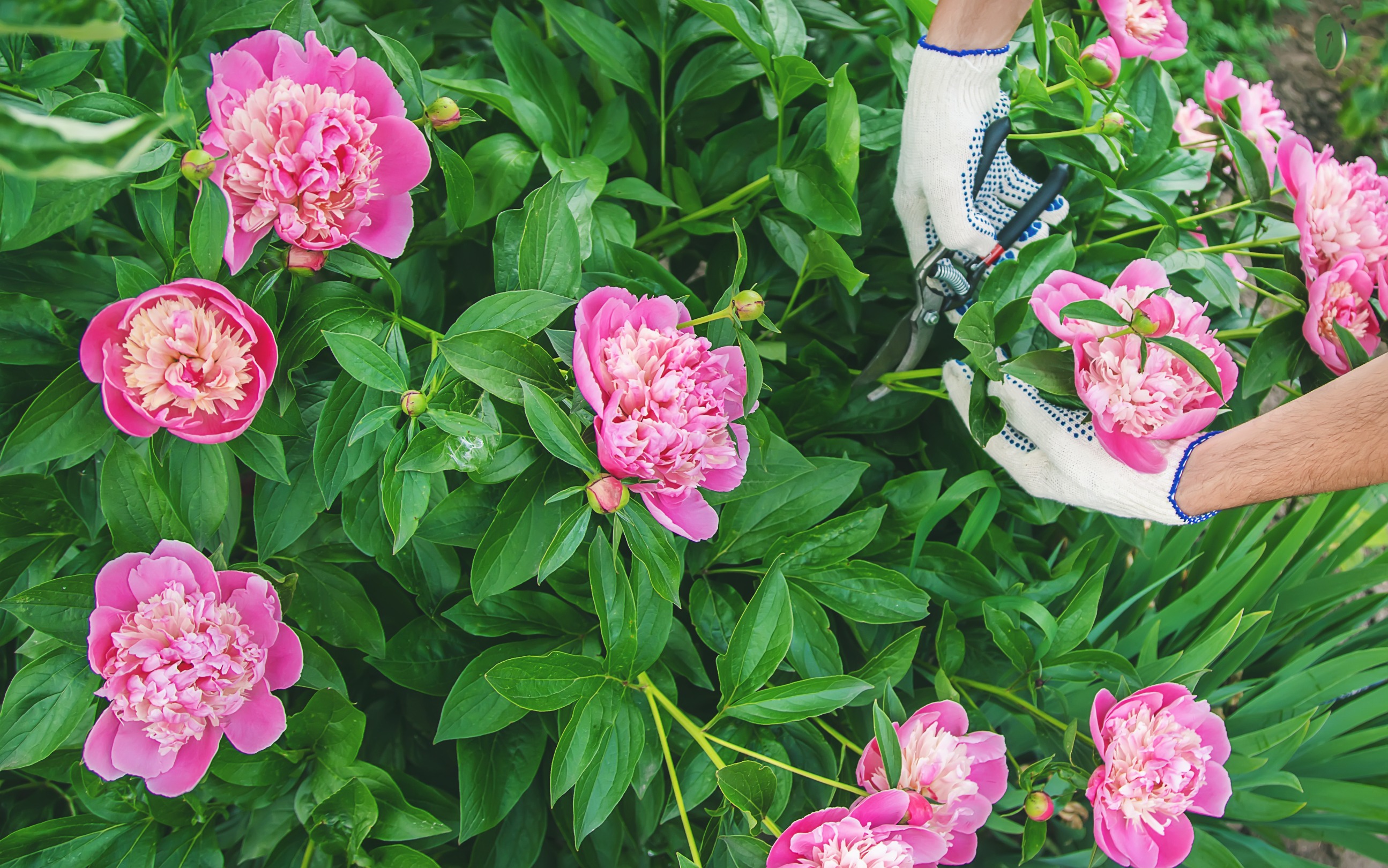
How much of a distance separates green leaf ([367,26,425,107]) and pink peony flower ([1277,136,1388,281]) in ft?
2.49

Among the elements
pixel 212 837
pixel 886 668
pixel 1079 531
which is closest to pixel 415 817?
pixel 212 837

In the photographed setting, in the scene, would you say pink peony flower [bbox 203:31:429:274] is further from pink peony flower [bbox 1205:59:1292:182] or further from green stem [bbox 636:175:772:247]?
pink peony flower [bbox 1205:59:1292:182]

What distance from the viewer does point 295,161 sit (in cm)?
47

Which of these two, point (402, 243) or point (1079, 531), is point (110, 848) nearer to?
point (402, 243)

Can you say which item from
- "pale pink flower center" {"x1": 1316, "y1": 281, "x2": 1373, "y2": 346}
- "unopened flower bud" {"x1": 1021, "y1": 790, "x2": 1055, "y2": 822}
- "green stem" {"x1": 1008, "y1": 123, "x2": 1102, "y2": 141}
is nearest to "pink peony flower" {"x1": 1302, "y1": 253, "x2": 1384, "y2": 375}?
"pale pink flower center" {"x1": 1316, "y1": 281, "x2": 1373, "y2": 346}

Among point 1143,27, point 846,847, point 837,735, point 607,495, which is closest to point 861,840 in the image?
point 846,847

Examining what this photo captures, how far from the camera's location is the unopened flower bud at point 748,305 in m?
0.49

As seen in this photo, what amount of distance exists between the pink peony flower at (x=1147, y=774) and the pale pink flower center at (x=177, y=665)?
24.9 inches

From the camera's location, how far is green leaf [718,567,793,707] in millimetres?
593

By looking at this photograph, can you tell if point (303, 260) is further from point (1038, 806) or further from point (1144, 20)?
point (1144, 20)

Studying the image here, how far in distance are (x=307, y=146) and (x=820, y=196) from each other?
413 mm

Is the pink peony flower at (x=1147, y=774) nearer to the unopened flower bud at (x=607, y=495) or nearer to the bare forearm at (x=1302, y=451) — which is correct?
the bare forearm at (x=1302, y=451)

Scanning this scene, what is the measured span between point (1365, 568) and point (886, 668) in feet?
2.24

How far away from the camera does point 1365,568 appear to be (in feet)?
3.13
